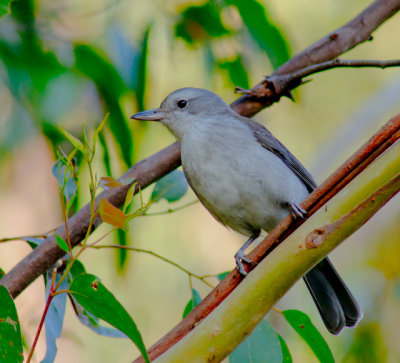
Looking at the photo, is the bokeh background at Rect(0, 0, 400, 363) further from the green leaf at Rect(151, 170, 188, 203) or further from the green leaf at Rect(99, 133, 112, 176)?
the green leaf at Rect(151, 170, 188, 203)

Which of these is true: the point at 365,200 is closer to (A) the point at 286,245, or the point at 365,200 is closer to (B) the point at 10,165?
(A) the point at 286,245

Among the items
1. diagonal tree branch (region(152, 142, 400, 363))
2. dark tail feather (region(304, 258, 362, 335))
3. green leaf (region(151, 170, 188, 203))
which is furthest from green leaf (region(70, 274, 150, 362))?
dark tail feather (region(304, 258, 362, 335))

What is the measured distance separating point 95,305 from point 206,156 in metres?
1.36

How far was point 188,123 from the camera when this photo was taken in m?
3.08

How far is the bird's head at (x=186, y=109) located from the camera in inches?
121

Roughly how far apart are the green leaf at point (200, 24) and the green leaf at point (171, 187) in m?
0.78

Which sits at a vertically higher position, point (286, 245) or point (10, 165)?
point (10, 165)

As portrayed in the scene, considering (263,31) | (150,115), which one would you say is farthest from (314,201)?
(150,115)

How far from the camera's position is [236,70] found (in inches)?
109

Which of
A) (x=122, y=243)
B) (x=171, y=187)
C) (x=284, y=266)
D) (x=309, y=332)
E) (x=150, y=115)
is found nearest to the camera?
(x=284, y=266)

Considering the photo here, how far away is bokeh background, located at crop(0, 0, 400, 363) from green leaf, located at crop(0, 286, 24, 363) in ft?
1.53

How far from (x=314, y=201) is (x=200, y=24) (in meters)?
1.32

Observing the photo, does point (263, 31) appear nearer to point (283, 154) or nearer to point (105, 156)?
point (283, 154)

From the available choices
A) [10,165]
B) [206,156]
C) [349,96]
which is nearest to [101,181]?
[206,156]
